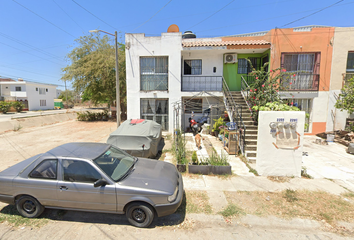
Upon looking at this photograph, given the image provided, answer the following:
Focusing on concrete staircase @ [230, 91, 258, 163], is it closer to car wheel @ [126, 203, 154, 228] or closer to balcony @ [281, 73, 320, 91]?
balcony @ [281, 73, 320, 91]

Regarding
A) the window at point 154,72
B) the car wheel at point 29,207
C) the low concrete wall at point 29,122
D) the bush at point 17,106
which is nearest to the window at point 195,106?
the window at point 154,72

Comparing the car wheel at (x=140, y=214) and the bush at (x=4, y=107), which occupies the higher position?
the bush at (x=4, y=107)

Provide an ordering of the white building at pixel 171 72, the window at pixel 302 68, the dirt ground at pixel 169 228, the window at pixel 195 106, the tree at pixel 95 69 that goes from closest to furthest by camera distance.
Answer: the dirt ground at pixel 169 228
the window at pixel 302 68
the white building at pixel 171 72
the window at pixel 195 106
the tree at pixel 95 69

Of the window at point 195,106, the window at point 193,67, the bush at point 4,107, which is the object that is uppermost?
the window at point 193,67

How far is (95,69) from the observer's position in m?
17.8

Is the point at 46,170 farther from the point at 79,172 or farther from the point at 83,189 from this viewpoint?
the point at 83,189

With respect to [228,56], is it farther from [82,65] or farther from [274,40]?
[82,65]

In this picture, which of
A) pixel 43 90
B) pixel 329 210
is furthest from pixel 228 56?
pixel 43 90

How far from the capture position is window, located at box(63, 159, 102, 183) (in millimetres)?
3629

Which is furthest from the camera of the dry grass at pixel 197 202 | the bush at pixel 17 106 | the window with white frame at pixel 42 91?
the window with white frame at pixel 42 91

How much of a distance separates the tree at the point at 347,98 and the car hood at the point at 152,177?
10.9m

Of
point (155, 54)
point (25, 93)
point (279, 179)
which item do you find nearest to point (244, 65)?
point (155, 54)

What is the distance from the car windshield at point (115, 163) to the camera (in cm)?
376

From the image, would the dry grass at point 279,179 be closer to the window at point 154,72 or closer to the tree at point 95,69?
the window at point 154,72
